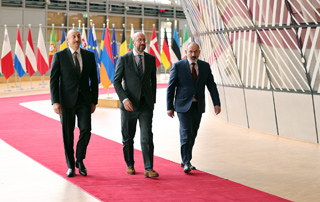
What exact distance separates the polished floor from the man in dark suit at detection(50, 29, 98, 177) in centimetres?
57

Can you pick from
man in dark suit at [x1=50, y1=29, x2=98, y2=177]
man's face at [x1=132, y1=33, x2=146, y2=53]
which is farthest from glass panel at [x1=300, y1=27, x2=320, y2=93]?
man in dark suit at [x1=50, y1=29, x2=98, y2=177]

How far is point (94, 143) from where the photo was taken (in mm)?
10102

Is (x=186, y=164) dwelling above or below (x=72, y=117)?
below

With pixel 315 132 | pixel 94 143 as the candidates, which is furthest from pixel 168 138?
pixel 315 132

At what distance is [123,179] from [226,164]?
6.85 ft

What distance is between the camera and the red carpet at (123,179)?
573cm

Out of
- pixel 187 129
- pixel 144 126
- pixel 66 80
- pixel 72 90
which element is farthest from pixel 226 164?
pixel 66 80

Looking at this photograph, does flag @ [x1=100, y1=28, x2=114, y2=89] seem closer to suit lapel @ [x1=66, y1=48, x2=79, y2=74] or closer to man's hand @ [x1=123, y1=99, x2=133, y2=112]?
suit lapel @ [x1=66, y1=48, x2=79, y2=74]

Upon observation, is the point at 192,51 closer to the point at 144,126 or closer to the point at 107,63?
the point at 144,126

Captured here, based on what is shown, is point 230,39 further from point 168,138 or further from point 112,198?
point 112,198

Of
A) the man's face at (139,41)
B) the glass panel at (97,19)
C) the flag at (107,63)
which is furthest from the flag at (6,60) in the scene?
the man's face at (139,41)

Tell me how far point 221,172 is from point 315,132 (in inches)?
145

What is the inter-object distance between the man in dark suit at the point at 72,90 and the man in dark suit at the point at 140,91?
0.43 meters

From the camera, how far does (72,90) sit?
6625mm
